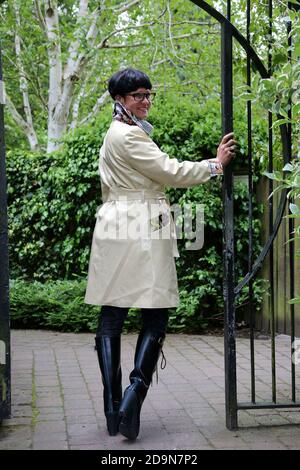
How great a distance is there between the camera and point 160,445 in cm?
294

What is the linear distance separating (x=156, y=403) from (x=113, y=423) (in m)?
0.76

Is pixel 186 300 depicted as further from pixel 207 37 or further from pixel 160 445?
pixel 207 37

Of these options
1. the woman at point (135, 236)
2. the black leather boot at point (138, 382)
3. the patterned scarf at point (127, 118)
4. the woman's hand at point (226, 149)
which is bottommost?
the black leather boot at point (138, 382)

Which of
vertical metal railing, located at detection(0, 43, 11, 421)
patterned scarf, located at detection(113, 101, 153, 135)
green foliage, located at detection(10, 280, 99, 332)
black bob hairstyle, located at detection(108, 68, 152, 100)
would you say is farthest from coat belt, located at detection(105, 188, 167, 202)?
green foliage, located at detection(10, 280, 99, 332)

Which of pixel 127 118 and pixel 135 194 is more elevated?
pixel 127 118

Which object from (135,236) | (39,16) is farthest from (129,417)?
(39,16)

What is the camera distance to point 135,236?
122 inches

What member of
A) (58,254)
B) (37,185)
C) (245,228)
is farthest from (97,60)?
(245,228)

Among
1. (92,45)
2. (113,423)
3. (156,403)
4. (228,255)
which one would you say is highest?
(92,45)

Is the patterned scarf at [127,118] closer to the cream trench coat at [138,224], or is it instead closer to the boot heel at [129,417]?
the cream trench coat at [138,224]

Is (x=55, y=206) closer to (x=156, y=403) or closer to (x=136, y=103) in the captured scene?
(x=156, y=403)

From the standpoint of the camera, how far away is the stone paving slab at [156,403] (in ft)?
9.85

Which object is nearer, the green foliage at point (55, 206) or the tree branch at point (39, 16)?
the green foliage at point (55, 206)

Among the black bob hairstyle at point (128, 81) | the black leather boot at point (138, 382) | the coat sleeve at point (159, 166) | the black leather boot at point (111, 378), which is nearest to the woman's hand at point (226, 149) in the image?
the coat sleeve at point (159, 166)
